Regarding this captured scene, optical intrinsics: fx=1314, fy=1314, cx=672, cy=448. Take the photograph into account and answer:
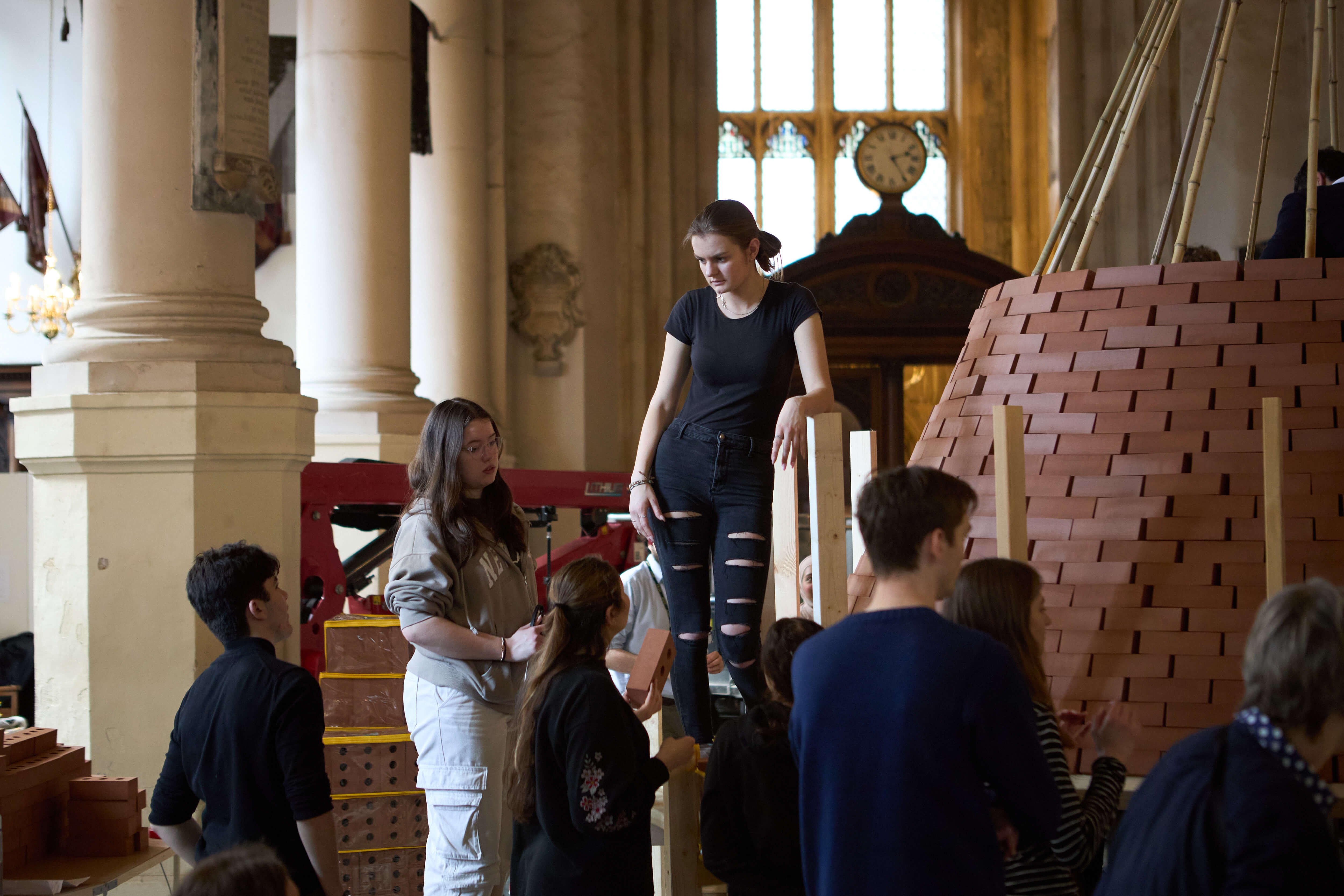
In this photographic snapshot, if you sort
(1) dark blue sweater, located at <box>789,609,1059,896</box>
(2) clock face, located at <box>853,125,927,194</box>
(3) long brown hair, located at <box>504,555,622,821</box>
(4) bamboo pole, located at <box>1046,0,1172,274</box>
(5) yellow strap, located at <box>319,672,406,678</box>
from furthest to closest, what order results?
(2) clock face, located at <box>853,125,927,194</box>
(5) yellow strap, located at <box>319,672,406,678</box>
(4) bamboo pole, located at <box>1046,0,1172,274</box>
(3) long brown hair, located at <box>504,555,622,821</box>
(1) dark blue sweater, located at <box>789,609,1059,896</box>

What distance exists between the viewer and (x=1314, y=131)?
3871 mm

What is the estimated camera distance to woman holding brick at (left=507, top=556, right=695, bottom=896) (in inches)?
110

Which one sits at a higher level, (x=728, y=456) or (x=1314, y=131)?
(x=1314, y=131)

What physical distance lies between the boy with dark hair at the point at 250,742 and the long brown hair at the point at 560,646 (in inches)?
16.5

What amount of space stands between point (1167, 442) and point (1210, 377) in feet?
0.76

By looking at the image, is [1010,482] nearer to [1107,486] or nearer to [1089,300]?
[1107,486]

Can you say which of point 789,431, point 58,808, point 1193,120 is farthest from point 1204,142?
point 58,808

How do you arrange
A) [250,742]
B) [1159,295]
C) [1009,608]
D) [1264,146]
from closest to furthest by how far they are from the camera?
[1009,608], [250,742], [1159,295], [1264,146]

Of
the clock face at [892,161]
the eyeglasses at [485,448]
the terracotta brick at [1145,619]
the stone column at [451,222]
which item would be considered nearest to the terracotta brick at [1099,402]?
the terracotta brick at [1145,619]

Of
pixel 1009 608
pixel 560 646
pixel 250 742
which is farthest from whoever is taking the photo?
pixel 560 646

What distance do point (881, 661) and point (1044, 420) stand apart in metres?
1.82

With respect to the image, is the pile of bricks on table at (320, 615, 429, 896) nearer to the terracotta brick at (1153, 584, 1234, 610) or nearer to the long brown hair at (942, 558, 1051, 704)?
the terracotta brick at (1153, 584, 1234, 610)

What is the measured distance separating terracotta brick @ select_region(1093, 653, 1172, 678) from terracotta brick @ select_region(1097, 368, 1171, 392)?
0.78 m

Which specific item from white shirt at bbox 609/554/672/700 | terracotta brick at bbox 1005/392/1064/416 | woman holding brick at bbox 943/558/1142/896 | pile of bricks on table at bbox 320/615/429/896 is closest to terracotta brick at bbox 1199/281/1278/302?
terracotta brick at bbox 1005/392/1064/416
